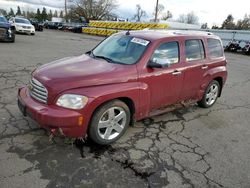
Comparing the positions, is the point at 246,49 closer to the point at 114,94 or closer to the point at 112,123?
the point at 112,123

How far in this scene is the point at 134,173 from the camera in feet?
10.5

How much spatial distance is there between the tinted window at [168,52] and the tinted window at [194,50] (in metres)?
0.33

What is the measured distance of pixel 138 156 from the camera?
3.60 m

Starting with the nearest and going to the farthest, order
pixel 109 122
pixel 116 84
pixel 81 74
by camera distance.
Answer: pixel 81 74 < pixel 116 84 < pixel 109 122

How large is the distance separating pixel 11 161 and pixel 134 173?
5.40 feet

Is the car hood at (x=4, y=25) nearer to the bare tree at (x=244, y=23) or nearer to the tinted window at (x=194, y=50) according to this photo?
the tinted window at (x=194, y=50)

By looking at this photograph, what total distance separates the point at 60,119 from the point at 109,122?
2.74 feet

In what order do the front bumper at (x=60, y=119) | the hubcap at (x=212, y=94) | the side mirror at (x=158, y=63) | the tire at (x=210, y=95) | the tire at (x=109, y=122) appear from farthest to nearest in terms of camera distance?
the hubcap at (x=212, y=94), the tire at (x=210, y=95), the side mirror at (x=158, y=63), the tire at (x=109, y=122), the front bumper at (x=60, y=119)

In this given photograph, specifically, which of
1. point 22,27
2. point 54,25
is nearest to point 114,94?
point 22,27

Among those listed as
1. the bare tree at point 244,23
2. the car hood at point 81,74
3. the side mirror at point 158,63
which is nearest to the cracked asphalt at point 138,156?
the car hood at point 81,74

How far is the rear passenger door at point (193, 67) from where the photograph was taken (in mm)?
4832

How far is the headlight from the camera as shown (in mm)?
3301

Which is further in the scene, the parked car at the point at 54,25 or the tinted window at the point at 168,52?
the parked car at the point at 54,25

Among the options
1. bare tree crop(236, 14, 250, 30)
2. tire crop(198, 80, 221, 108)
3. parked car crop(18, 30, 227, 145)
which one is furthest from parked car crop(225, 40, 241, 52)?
bare tree crop(236, 14, 250, 30)
